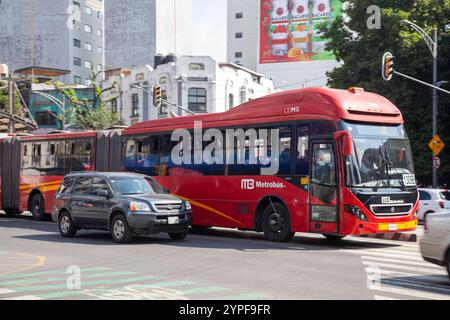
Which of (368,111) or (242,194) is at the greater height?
(368,111)

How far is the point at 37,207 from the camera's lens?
26.4 m

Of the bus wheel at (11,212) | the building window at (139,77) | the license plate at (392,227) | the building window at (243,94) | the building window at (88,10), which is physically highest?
the building window at (88,10)

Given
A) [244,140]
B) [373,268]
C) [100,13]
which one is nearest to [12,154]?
[244,140]

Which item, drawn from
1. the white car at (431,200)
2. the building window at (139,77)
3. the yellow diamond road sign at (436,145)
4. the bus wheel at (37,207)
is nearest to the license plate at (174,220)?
the bus wheel at (37,207)

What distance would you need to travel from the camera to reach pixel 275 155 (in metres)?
17.4

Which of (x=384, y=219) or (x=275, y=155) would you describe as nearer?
(x=384, y=219)

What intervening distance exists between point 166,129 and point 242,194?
403 cm

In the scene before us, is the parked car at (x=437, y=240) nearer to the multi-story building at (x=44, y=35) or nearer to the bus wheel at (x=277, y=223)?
the bus wheel at (x=277, y=223)

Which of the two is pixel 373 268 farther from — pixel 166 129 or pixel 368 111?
pixel 166 129

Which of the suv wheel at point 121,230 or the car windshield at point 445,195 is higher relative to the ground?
the car windshield at point 445,195

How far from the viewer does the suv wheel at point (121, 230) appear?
54.9ft

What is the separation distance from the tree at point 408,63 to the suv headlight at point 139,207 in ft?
74.9

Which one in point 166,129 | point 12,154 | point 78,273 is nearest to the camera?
point 78,273

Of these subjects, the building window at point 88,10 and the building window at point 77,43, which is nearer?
the building window at point 77,43
